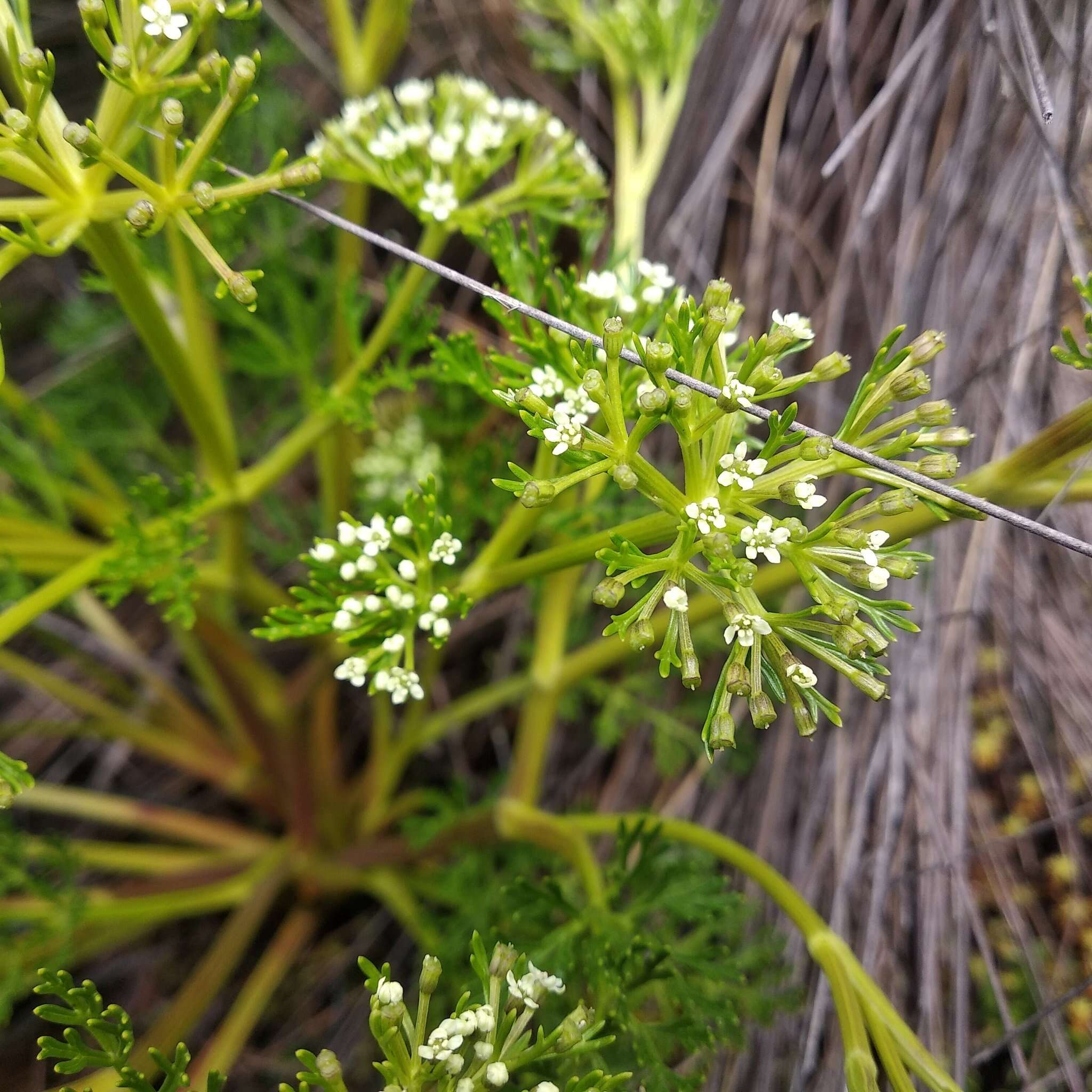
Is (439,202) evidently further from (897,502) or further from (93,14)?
(897,502)

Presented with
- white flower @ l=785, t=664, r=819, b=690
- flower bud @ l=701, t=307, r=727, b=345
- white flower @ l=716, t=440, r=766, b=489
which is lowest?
white flower @ l=785, t=664, r=819, b=690

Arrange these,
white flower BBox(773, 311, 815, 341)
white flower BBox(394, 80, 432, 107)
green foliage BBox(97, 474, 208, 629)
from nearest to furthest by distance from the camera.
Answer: white flower BBox(773, 311, 815, 341) < green foliage BBox(97, 474, 208, 629) < white flower BBox(394, 80, 432, 107)

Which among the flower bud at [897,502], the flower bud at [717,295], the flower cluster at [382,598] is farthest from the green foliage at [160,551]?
the flower bud at [897,502]

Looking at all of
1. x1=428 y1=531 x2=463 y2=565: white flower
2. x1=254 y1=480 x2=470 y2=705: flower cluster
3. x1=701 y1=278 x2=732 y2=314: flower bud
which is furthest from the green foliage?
x1=701 y1=278 x2=732 y2=314: flower bud

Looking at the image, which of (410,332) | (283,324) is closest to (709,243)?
(410,332)

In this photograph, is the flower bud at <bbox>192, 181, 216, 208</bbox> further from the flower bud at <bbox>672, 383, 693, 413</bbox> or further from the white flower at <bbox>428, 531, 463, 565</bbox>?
the flower bud at <bbox>672, 383, 693, 413</bbox>

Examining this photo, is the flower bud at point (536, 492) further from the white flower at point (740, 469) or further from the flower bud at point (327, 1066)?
the flower bud at point (327, 1066)
